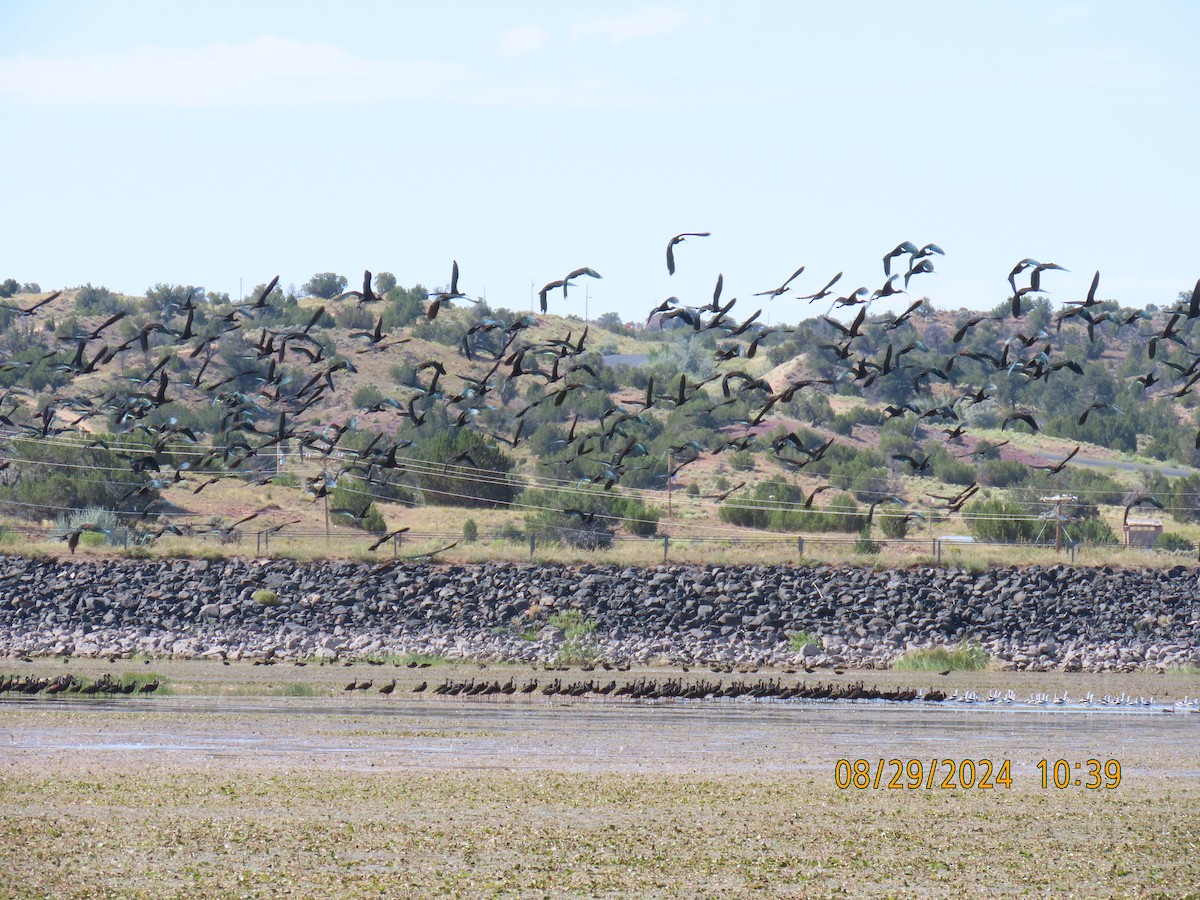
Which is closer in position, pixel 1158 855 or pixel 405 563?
pixel 1158 855

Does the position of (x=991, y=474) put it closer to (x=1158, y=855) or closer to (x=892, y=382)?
(x=892, y=382)

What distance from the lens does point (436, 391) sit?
62.9m

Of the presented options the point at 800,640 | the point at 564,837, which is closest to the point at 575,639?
the point at 800,640

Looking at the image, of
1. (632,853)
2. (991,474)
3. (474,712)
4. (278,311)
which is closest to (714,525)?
(991,474)

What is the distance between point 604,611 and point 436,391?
1812 centimetres

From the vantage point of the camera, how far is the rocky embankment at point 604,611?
43.8 metres

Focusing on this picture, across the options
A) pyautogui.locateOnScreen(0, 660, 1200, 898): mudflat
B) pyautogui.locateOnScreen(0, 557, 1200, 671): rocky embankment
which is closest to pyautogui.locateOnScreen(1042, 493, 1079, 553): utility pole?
pyautogui.locateOnScreen(0, 557, 1200, 671): rocky embankment

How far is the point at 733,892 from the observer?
48.0 ft

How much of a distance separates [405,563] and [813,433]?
42.8 meters

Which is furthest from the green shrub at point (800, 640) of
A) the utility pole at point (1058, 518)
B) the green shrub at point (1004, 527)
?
the green shrub at point (1004, 527)
